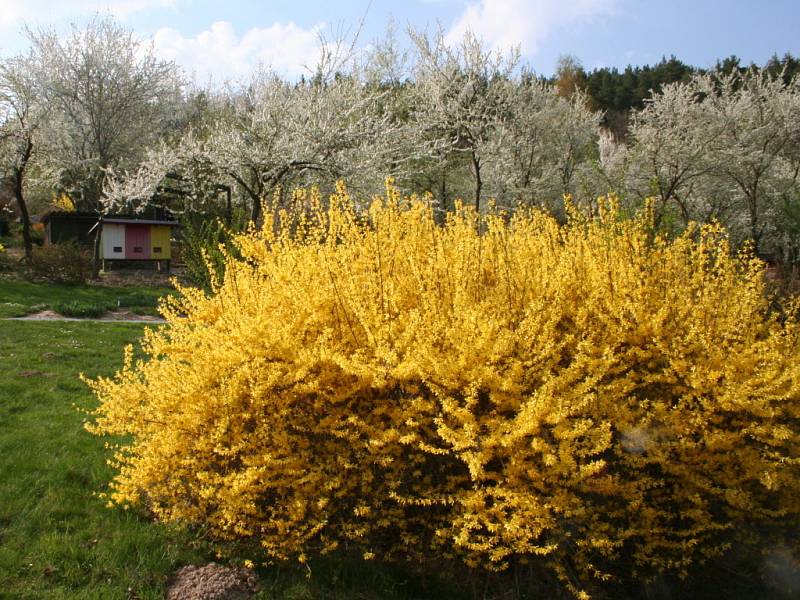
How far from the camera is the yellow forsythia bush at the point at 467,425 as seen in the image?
313cm

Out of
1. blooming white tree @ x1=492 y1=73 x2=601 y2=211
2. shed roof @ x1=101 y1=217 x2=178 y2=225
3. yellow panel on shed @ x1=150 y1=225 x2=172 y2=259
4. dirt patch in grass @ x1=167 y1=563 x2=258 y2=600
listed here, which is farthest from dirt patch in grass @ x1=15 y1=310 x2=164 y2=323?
blooming white tree @ x1=492 y1=73 x2=601 y2=211

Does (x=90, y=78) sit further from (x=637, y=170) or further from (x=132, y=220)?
(x=637, y=170)

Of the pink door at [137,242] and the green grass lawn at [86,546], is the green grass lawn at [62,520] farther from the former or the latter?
the pink door at [137,242]

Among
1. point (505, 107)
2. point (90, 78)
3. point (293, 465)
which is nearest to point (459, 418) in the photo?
point (293, 465)

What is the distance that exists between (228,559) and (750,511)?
2927 millimetres

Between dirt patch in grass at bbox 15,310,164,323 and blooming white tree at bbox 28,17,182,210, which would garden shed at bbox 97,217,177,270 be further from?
dirt patch in grass at bbox 15,310,164,323

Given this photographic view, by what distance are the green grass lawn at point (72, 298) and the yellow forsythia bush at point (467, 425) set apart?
7800mm

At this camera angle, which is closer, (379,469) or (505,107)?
(379,469)

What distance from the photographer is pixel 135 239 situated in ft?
58.1

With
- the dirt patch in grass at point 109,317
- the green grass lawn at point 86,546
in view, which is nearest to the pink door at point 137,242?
the dirt patch in grass at point 109,317

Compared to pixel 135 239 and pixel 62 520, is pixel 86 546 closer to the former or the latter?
pixel 62 520

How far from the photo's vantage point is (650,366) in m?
3.72

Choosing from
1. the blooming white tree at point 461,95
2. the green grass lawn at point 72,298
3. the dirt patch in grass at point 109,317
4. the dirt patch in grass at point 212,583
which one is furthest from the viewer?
the blooming white tree at point 461,95

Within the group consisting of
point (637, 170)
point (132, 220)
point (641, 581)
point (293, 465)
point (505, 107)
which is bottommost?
point (641, 581)
